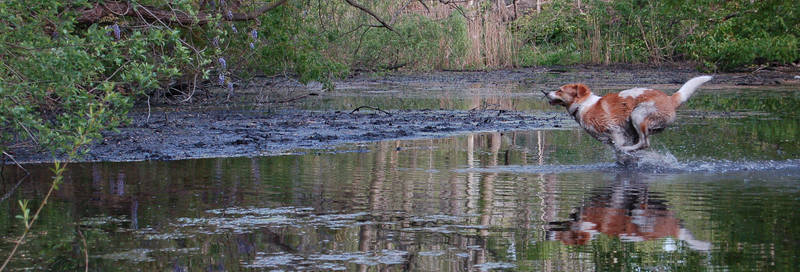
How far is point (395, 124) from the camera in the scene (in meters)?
14.8

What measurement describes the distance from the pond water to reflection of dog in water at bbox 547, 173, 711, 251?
0.01 metres

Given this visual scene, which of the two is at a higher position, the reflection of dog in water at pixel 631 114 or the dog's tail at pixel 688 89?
the dog's tail at pixel 688 89

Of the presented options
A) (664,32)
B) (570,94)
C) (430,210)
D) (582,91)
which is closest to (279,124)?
(570,94)

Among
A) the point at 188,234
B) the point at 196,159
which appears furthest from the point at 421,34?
the point at 188,234

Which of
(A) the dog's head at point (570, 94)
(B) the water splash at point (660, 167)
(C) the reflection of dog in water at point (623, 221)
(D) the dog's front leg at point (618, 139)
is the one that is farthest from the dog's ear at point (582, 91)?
(C) the reflection of dog in water at point (623, 221)

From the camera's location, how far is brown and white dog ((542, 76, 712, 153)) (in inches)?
389

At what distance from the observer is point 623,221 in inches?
261

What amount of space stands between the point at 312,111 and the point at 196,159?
6.94 metres

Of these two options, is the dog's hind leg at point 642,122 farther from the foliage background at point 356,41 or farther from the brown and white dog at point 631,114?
the foliage background at point 356,41

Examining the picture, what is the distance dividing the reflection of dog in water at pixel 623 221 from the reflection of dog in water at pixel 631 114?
206cm

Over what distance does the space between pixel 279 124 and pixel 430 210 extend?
7.84 m

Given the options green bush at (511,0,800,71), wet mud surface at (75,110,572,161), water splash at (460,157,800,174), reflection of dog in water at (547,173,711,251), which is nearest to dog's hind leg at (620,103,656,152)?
water splash at (460,157,800,174)

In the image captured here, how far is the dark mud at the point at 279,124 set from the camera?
11.5m

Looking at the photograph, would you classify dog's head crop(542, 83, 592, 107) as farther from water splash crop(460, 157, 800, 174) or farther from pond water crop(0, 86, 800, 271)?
water splash crop(460, 157, 800, 174)
